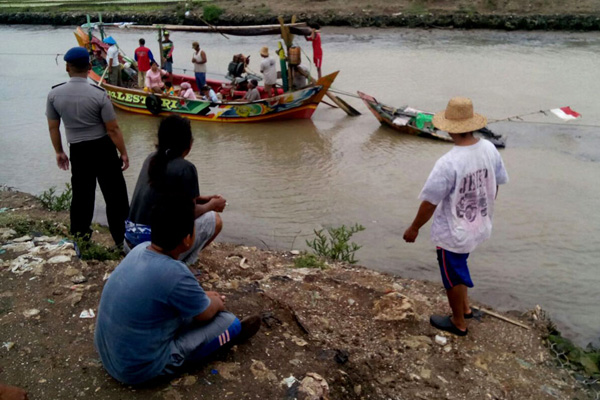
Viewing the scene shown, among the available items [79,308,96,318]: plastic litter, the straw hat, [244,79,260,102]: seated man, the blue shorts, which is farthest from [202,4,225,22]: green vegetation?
the blue shorts

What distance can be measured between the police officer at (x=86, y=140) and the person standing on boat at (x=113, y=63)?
30.8 feet

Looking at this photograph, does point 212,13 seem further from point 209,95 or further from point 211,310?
point 211,310

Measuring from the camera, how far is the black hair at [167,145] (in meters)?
3.69

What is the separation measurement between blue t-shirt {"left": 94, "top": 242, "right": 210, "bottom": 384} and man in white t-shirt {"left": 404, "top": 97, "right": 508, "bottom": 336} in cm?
163

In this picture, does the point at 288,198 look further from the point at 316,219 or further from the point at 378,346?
the point at 378,346

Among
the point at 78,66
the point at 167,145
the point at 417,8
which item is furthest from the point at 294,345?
the point at 417,8

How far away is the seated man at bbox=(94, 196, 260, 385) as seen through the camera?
103 inches

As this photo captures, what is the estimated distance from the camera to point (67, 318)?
3.69 meters

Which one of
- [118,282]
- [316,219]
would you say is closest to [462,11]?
[316,219]

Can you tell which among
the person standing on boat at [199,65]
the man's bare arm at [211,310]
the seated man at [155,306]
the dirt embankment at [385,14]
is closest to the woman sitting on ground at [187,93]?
the person standing on boat at [199,65]

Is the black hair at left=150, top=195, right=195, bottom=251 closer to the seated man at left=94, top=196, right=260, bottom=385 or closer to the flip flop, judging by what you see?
the seated man at left=94, top=196, right=260, bottom=385

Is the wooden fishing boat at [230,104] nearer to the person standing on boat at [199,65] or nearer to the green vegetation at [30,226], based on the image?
the person standing on boat at [199,65]

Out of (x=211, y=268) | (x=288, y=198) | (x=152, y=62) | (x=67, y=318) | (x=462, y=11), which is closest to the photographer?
(x=67, y=318)

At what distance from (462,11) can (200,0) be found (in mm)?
14428
